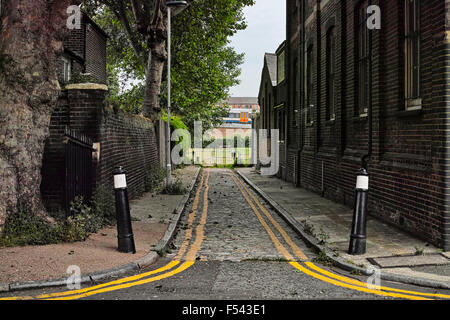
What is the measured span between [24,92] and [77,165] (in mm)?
1636

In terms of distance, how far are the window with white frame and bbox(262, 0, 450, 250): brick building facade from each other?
19 millimetres

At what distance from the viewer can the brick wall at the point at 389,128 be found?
7457mm

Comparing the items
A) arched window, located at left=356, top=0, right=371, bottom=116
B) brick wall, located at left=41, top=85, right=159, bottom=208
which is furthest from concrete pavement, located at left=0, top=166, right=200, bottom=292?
arched window, located at left=356, top=0, right=371, bottom=116

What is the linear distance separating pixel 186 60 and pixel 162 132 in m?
4.93

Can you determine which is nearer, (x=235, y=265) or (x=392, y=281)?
(x=392, y=281)

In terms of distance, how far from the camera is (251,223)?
1050cm

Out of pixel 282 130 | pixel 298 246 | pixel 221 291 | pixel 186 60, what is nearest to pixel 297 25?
pixel 282 130

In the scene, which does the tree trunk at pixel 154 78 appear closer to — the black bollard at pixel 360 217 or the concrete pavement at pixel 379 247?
the concrete pavement at pixel 379 247

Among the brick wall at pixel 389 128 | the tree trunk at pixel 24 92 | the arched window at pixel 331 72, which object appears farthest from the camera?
the arched window at pixel 331 72

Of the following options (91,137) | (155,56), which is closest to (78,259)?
(91,137)

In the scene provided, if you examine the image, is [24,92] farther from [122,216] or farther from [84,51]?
[84,51]

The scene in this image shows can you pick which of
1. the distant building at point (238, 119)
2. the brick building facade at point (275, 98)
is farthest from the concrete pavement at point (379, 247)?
the distant building at point (238, 119)

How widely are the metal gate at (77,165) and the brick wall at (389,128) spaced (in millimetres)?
5916

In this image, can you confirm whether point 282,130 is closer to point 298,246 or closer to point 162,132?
point 162,132
